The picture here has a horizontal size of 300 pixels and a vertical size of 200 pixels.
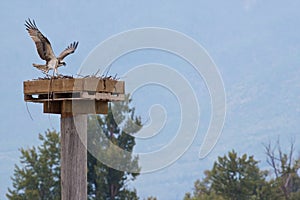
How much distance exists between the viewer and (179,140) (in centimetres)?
295

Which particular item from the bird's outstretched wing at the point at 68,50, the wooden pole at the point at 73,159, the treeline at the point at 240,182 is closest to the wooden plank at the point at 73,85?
the wooden pole at the point at 73,159

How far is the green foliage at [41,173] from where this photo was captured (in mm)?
16531

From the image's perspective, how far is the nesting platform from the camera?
2.91m

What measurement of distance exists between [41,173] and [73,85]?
45.9ft

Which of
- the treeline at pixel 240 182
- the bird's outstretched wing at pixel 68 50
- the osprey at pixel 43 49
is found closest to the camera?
the osprey at pixel 43 49

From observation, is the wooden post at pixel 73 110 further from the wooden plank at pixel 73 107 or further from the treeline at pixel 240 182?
the treeline at pixel 240 182

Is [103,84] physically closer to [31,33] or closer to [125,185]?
[31,33]

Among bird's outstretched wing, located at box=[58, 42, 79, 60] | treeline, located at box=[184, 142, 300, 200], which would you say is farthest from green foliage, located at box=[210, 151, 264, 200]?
bird's outstretched wing, located at box=[58, 42, 79, 60]

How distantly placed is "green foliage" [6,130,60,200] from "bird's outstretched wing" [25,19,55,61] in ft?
44.5

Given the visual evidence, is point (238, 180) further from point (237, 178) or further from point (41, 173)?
point (41, 173)

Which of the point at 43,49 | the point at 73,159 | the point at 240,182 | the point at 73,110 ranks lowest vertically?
the point at 73,159

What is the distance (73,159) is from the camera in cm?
289

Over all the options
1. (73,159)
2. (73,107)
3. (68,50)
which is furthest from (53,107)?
(68,50)

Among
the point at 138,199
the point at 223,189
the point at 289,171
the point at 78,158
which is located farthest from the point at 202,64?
the point at 289,171
